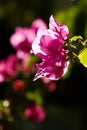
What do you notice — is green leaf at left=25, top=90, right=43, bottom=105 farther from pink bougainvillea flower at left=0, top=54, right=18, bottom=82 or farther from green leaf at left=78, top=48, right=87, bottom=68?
green leaf at left=78, top=48, right=87, bottom=68

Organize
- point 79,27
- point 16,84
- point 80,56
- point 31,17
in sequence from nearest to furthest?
point 80,56 → point 79,27 → point 16,84 → point 31,17

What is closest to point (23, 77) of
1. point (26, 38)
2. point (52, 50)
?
point (26, 38)

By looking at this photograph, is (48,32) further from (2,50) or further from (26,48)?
(2,50)

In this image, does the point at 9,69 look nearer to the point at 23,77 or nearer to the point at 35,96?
the point at 23,77

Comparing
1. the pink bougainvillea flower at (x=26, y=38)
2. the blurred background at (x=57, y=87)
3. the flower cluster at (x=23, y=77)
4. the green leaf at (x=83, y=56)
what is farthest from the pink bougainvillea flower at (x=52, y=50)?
the blurred background at (x=57, y=87)

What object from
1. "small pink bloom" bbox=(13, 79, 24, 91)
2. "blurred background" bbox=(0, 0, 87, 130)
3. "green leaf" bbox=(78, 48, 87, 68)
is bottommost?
"green leaf" bbox=(78, 48, 87, 68)

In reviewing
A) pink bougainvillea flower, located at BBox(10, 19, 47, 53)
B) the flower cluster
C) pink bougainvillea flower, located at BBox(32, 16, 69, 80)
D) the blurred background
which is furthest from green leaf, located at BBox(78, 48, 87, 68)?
the blurred background

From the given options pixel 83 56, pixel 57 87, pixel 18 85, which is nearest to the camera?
pixel 83 56

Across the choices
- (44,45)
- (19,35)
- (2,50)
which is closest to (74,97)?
(2,50)
